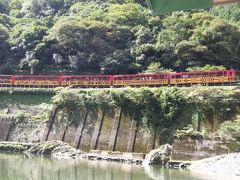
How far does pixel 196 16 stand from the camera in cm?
3531

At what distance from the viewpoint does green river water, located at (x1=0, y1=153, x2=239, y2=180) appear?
16.7m

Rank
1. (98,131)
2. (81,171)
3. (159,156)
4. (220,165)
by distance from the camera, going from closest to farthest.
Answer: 1. (81,171)
2. (220,165)
3. (159,156)
4. (98,131)

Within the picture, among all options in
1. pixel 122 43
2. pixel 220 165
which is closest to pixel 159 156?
pixel 220 165

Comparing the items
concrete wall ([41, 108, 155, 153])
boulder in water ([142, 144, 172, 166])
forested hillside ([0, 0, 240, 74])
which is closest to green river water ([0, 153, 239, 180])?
boulder in water ([142, 144, 172, 166])

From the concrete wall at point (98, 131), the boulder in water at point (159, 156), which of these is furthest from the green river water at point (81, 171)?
the concrete wall at point (98, 131)

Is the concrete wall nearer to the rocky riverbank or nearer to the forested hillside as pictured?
the rocky riverbank

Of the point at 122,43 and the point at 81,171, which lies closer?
the point at 81,171

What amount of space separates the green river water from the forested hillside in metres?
12.2

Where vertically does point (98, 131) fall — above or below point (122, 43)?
below

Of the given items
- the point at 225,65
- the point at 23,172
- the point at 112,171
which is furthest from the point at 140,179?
the point at 225,65

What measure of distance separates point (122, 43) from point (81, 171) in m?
19.3

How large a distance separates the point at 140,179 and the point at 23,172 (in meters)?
4.76

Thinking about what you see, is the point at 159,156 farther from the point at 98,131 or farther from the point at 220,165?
the point at 98,131

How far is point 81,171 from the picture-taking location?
60.2ft
